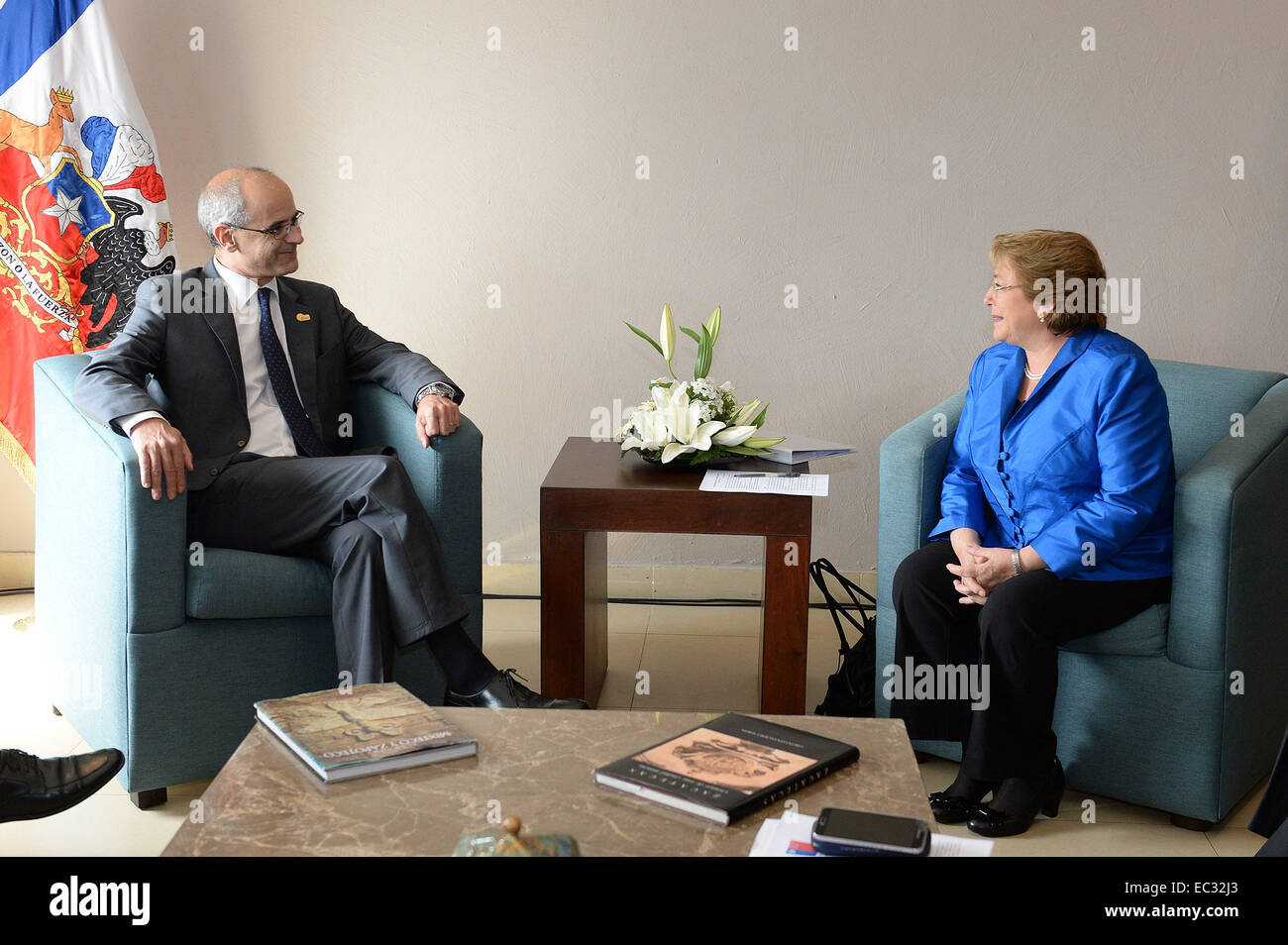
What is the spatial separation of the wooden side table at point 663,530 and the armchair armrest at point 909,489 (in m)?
0.18

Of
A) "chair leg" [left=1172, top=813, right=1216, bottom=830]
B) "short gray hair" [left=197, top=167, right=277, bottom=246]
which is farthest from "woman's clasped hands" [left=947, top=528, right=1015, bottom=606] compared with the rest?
"short gray hair" [left=197, top=167, right=277, bottom=246]

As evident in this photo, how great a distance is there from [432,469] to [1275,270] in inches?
89.7

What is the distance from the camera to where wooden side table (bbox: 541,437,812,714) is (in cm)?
243

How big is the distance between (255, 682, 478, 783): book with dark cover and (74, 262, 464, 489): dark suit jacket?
849 millimetres

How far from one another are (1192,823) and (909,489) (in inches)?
31.2

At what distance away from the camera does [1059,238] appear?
2.30 m

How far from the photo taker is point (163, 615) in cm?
219

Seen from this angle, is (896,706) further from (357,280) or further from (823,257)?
(357,280)

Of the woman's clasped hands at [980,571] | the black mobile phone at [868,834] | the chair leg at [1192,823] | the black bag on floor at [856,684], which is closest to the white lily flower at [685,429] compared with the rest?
the black bag on floor at [856,684]

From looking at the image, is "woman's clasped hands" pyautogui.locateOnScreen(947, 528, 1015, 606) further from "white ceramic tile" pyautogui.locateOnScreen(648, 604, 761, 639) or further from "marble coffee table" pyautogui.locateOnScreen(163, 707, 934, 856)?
"white ceramic tile" pyautogui.locateOnScreen(648, 604, 761, 639)

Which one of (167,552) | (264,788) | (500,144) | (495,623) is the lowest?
(495,623)

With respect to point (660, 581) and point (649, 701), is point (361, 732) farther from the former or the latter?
point (660, 581)

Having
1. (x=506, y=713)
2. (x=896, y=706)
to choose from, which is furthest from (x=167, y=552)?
(x=896, y=706)

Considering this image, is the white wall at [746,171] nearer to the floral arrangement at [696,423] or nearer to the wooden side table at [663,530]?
the floral arrangement at [696,423]
